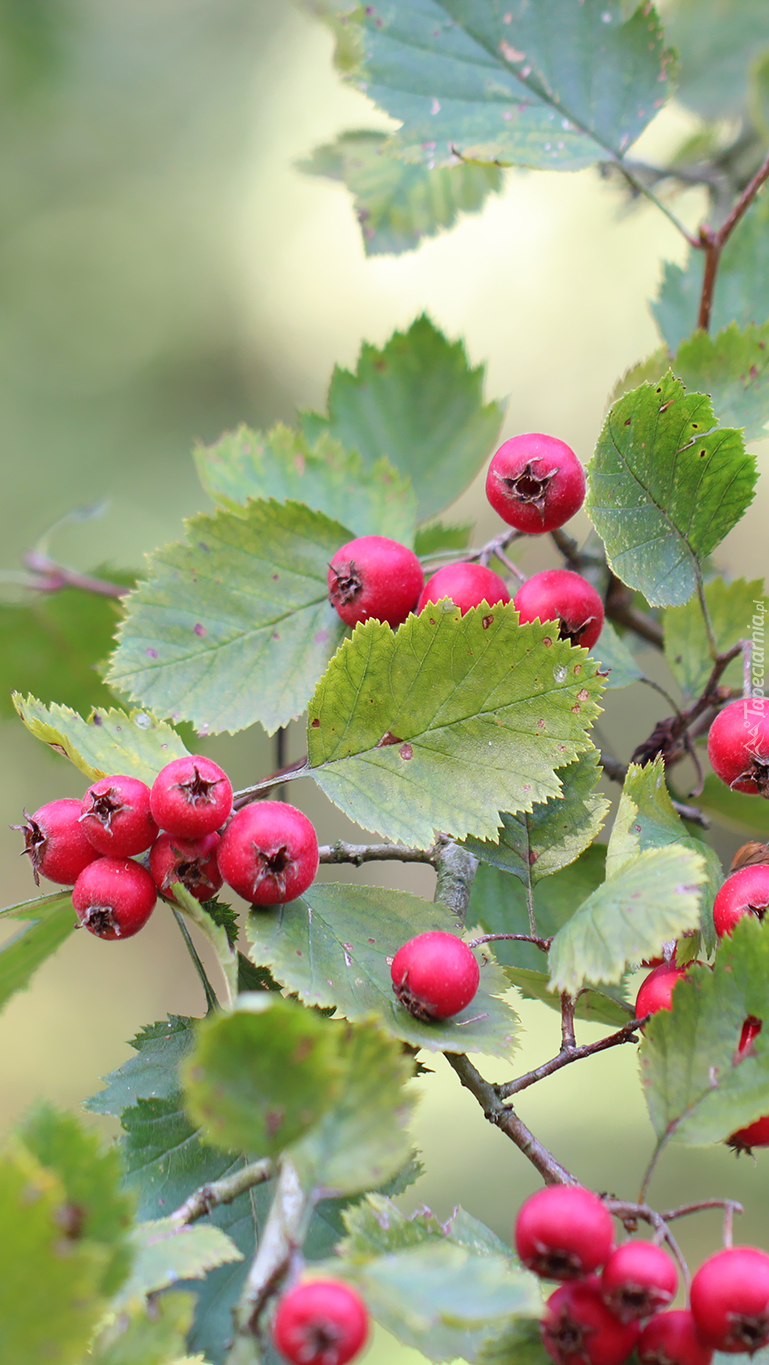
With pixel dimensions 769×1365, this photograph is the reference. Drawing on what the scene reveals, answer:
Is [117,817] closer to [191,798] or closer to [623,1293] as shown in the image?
[191,798]

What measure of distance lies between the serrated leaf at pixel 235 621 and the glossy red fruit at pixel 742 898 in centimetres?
33

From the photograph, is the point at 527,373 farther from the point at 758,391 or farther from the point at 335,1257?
the point at 335,1257

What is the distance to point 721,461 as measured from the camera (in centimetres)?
60

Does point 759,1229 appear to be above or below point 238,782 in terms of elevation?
below

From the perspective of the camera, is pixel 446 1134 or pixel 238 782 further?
pixel 238 782

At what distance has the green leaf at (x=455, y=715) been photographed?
57 cm

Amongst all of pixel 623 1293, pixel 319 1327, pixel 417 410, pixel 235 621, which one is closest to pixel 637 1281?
pixel 623 1293

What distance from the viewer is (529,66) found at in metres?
0.91

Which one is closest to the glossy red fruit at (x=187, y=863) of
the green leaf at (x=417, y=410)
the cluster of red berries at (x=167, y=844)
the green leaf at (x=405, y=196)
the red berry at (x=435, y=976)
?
the cluster of red berries at (x=167, y=844)

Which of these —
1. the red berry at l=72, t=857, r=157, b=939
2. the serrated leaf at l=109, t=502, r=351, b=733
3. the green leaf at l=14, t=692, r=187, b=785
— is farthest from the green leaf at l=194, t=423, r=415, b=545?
the red berry at l=72, t=857, r=157, b=939

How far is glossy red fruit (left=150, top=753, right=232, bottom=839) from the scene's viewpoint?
518 millimetres

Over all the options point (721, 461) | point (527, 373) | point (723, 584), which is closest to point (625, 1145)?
point (723, 584)

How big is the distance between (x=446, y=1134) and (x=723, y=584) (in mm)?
1210

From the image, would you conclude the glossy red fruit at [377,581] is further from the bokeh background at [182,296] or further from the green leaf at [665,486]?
the bokeh background at [182,296]
